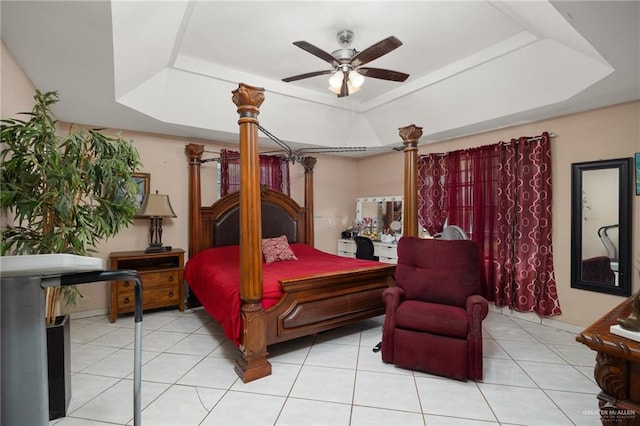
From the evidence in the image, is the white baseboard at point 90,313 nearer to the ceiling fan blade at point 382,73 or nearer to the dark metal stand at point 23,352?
the dark metal stand at point 23,352

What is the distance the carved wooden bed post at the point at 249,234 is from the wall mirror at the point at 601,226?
335 centimetres

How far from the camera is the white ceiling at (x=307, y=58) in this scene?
6.20ft

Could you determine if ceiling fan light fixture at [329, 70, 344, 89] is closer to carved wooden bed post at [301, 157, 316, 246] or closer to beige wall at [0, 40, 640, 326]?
beige wall at [0, 40, 640, 326]

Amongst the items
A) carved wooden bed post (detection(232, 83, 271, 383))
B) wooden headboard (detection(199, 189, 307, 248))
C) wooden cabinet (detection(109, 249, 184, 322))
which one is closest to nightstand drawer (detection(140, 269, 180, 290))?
wooden cabinet (detection(109, 249, 184, 322))

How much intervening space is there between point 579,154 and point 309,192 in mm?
3454

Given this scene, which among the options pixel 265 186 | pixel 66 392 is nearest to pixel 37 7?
pixel 66 392

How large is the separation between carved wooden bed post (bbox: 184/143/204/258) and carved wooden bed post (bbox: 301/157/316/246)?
1.65 metres

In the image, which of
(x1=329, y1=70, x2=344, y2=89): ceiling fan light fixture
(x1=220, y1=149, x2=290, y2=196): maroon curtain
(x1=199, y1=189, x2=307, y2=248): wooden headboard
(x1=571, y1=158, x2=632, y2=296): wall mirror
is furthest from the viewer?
(x1=220, y1=149, x2=290, y2=196): maroon curtain

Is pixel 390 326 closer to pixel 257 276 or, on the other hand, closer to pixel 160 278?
pixel 257 276

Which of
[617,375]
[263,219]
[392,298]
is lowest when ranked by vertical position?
[392,298]

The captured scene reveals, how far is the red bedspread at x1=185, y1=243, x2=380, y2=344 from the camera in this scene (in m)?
2.46

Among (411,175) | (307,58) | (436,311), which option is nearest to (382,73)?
(307,58)

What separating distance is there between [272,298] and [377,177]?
360 centimetres

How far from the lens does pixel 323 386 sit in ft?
7.31
